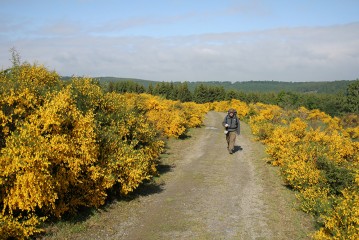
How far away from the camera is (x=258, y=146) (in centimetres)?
2092

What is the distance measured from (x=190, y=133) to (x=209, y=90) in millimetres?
56659

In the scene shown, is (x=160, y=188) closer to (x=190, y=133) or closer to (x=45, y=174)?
(x=45, y=174)

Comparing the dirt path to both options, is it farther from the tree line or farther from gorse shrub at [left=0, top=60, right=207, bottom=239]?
the tree line

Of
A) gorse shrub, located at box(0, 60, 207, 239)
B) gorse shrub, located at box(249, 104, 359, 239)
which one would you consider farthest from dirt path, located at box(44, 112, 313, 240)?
gorse shrub, located at box(0, 60, 207, 239)

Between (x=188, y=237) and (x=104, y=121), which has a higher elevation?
(x=104, y=121)

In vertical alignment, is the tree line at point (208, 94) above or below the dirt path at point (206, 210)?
above

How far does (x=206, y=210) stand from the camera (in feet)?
32.8

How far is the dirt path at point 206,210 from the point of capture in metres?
8.47

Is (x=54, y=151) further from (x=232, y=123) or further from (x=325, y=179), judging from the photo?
(x=232, y=123)

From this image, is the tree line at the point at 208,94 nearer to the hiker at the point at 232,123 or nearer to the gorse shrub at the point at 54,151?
the hiker at the point at 232,123

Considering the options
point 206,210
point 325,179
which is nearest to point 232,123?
point 325,179

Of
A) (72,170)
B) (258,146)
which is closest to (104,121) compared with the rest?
(72,170)

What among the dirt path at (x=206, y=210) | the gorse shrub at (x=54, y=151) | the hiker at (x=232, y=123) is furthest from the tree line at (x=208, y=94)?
the gorse shrub at (x=54, y=151)

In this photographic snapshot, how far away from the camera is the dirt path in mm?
8469
